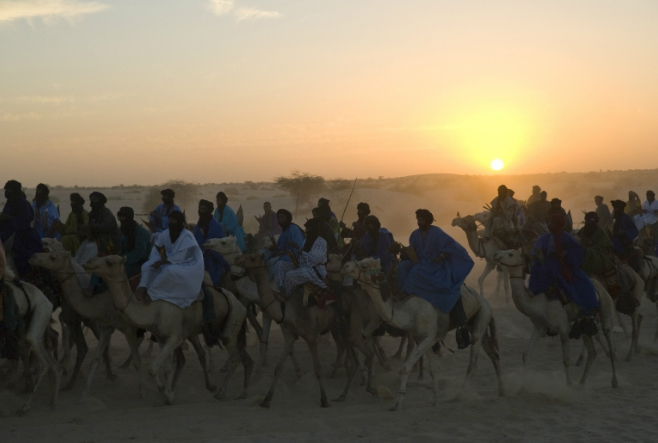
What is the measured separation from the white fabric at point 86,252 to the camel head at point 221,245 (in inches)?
59.7

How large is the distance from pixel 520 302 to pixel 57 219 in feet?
25.6

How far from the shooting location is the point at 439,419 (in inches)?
349

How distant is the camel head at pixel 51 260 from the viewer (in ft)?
30.8

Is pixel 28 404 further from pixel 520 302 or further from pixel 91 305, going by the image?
pixel 520 302

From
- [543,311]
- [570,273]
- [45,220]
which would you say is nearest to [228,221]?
[45,220]

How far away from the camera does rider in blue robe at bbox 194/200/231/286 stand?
1153 centimetres

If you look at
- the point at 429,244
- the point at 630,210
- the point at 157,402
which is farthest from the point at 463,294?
the point at 630,210

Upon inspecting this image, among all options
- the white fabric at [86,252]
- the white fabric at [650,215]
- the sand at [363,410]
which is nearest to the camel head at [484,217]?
the sand at [363,410]

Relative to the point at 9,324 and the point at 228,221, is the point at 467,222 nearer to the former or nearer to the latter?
the point at 228,221

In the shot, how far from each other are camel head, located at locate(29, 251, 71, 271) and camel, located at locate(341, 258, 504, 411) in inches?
139

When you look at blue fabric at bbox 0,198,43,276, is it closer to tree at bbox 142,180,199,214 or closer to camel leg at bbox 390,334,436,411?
camel leg at bbox 390,334,436,411

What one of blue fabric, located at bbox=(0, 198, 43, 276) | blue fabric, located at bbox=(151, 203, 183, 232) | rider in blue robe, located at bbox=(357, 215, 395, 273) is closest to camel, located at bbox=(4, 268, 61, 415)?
blue fabric, located at bbox=(0, 198, 43, 276)

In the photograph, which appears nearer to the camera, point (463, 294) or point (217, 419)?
point (217, 419)

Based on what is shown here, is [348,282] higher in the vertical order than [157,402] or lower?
higher
